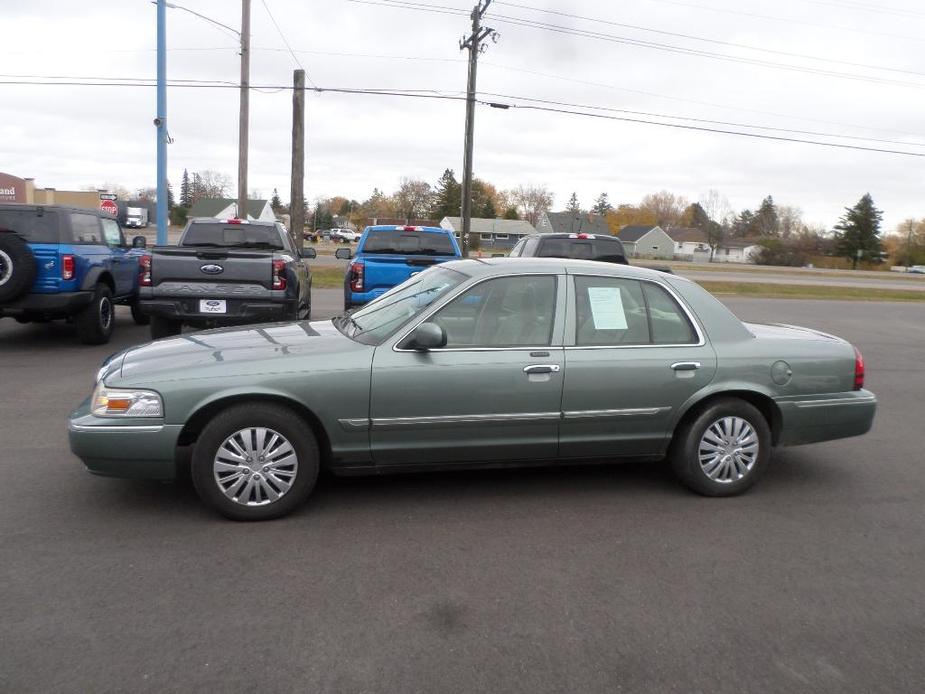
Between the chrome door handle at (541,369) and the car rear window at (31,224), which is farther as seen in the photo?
the car rear window at (31,224)

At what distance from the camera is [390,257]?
11609 millimetres

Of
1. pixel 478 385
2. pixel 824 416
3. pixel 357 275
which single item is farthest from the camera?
pixel 357 275

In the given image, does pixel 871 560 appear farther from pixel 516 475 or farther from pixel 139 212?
pixel 139 212

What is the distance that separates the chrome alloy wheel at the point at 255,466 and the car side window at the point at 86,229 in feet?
23.5

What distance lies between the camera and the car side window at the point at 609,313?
4.93 m

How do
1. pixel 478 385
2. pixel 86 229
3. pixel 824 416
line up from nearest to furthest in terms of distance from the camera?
pixel 478 385 → pixel 824 416 → pixel 86 229

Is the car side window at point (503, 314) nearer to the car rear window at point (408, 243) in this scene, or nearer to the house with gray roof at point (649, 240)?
the car rear window at point (408, 243)

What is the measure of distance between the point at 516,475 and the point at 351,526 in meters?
1.47

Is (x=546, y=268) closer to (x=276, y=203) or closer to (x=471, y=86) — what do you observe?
(x=471, y=86)

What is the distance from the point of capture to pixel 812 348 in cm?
533

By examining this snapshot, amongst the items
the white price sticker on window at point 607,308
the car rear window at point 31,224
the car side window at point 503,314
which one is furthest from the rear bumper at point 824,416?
the car rear window at point 31,224

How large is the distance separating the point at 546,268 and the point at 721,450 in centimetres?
167

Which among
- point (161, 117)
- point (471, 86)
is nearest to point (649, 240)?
point (471, 86)

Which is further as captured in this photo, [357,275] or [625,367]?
[357,275]
